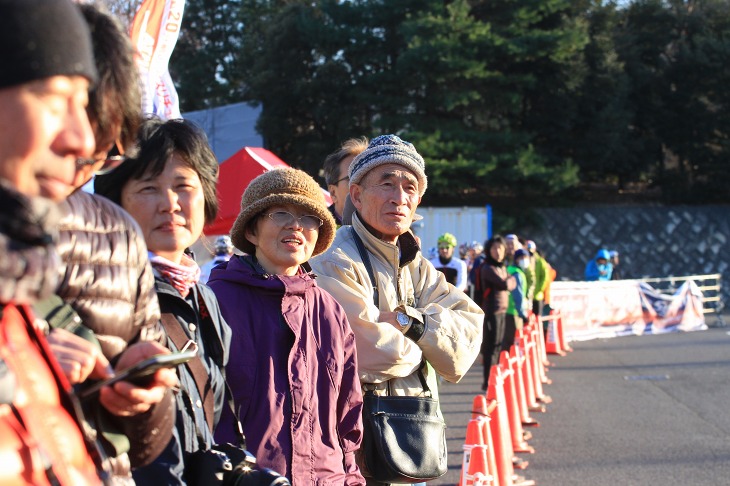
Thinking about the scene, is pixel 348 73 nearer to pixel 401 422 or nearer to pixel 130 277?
pixel 401 422

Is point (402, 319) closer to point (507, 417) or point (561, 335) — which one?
point (507, 417)

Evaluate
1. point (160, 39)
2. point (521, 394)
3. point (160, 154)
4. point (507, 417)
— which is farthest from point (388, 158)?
point (521, 394)

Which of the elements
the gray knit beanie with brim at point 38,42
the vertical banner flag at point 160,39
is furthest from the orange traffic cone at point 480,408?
the gray knit beanie with brim at point 38,42

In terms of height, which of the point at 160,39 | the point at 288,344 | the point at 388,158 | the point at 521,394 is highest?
the point at 160,39

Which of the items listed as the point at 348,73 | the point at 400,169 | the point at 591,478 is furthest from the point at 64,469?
the point at 348,73

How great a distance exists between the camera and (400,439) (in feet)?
12.0

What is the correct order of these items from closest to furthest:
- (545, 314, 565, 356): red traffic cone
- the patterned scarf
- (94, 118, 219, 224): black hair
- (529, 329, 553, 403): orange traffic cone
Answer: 1. the patterned scarf
2. (94, 118, 219, 224): black hair
3. (529, 329, 553, 403): orange traffic cone
4. (545, 314, 565, 356): red traffic cone

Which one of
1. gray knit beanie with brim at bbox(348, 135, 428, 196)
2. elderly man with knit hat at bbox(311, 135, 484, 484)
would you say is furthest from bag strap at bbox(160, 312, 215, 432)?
gray knit beanie with brim at bbox(348, 135, 428, 196)

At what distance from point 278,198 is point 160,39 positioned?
4457mm

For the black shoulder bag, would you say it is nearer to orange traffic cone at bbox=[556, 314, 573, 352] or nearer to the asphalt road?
the asphalt road

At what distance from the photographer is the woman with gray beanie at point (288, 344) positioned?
290 centimetres

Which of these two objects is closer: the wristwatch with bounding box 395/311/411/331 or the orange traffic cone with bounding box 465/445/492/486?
the wristwatch with bounding box 395/311/411/331

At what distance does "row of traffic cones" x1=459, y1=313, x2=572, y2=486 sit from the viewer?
533 cm

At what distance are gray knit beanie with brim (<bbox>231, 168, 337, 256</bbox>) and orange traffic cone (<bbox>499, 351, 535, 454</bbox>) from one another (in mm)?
4957
